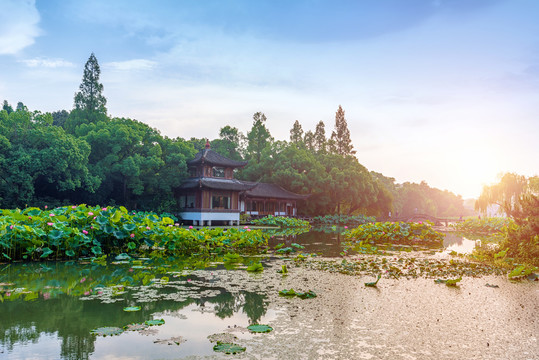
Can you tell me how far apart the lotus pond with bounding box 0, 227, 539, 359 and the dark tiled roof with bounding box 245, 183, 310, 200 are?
78.7 ft

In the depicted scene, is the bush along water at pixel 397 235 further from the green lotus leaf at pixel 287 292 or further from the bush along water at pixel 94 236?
the green lotus leaf at pixel 287 292

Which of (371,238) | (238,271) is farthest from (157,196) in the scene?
(238,271)

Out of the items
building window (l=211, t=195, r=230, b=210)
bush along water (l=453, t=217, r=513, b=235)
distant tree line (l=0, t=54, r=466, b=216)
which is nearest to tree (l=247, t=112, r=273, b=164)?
distant tree line (l=0, t=54, r=466, b=216)

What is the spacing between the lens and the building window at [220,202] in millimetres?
26473

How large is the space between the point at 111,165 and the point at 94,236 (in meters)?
15.4

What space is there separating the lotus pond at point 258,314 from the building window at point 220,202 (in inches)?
753

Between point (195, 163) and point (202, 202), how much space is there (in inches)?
104

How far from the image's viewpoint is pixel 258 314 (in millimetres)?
4281

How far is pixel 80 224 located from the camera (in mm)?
8703

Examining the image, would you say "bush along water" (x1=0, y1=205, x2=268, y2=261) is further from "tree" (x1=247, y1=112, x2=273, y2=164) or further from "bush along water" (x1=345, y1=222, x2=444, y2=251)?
"tree" (x1=247, y1=112, x2=273, y2=164)

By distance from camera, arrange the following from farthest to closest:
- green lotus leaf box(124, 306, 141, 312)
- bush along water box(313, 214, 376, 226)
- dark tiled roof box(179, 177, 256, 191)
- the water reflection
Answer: bush along water box(313, 214, 376, 226) → dark tiled roof box(179, 177, 256, 191) → green lotus leaf box(124, 306, 141, 312) → the water reflection

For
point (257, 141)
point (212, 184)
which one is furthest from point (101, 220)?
point (257, 141)

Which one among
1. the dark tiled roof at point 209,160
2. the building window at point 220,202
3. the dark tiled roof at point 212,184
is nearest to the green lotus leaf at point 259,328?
the dark tiled roof at point 212,184

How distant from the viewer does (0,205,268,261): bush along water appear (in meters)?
7.77
